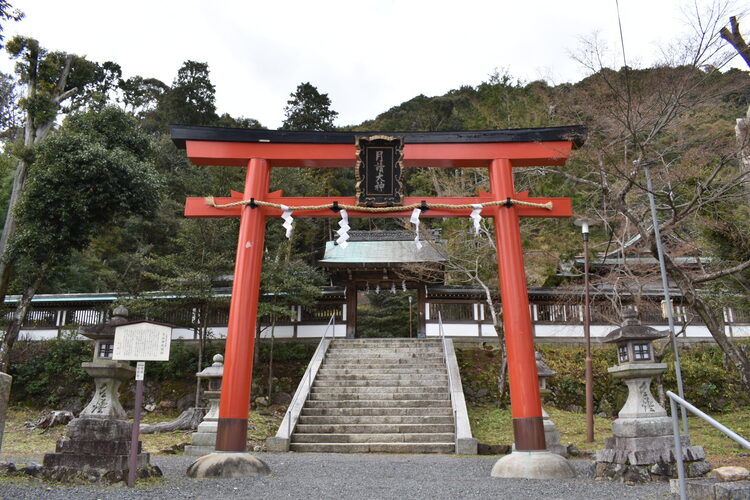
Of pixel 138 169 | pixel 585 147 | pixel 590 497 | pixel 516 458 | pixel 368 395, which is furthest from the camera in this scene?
pixel 138 169

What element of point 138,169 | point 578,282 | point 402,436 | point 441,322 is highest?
point 138,169

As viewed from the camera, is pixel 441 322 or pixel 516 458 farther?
pixel 441 322

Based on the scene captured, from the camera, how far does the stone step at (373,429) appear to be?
11.0 m

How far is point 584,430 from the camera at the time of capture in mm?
11922

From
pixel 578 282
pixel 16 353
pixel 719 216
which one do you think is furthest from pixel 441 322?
pixel 16 353

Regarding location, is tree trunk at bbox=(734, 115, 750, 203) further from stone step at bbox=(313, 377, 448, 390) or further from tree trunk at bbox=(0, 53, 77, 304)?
tree trunk at bbox=(0, 53, 77, 304)

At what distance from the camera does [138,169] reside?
558 inches

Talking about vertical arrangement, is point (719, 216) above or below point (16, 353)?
above

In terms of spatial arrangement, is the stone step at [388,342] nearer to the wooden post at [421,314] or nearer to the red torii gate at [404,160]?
the wooden post at [421,314]

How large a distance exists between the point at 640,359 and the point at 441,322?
10.4m

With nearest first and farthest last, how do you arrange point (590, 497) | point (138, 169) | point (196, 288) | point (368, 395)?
point (590, 497) → point (368, 395) → point (138, 169) → point (196, 288)

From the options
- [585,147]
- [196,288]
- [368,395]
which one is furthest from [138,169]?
[585,147]

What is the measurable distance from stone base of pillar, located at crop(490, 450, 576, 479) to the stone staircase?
3818 mm

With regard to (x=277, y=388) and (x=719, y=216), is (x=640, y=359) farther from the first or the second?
(x=277, y=388)
